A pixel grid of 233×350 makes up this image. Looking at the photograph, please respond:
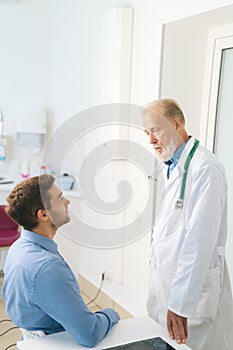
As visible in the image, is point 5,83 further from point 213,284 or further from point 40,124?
point 213,284

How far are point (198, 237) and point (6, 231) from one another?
6.85ft

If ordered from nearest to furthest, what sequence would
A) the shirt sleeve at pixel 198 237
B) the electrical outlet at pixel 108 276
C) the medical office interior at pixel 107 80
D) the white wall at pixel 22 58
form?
the shirt sleeve at pixel 198 237 → the medical office interior at pixel 107 80 → the electrical outlet at pixel 108 276 → the white wall at pixel 22 58

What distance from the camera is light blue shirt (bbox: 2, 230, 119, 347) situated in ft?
3.86

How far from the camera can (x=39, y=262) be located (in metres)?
1.21

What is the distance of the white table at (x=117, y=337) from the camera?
3.92 ft

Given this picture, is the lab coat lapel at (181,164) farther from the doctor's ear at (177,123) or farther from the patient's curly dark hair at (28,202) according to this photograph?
the patient's curly dark hair at (28,202)

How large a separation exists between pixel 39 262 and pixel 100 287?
6.00 ft

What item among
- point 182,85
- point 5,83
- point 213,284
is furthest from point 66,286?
point 5,83

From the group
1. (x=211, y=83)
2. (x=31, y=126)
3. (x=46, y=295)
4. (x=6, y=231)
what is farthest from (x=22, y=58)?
(x=46, y=295)

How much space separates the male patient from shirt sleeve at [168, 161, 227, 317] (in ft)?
0.88

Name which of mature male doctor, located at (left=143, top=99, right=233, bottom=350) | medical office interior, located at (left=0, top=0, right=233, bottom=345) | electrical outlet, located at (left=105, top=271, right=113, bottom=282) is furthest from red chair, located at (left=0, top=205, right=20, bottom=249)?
mature male doctor, located at (left=143, top=99, right=233, bottom=350)

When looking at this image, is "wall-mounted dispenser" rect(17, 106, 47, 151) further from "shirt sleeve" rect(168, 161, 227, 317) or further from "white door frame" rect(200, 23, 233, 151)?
"shirt sleeve" rect(168, 161, 227, 317)

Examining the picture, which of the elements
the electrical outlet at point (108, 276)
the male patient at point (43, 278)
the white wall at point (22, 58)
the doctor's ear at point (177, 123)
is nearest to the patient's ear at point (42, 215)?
the male patient at point (43, 278)

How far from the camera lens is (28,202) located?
1.28 m
